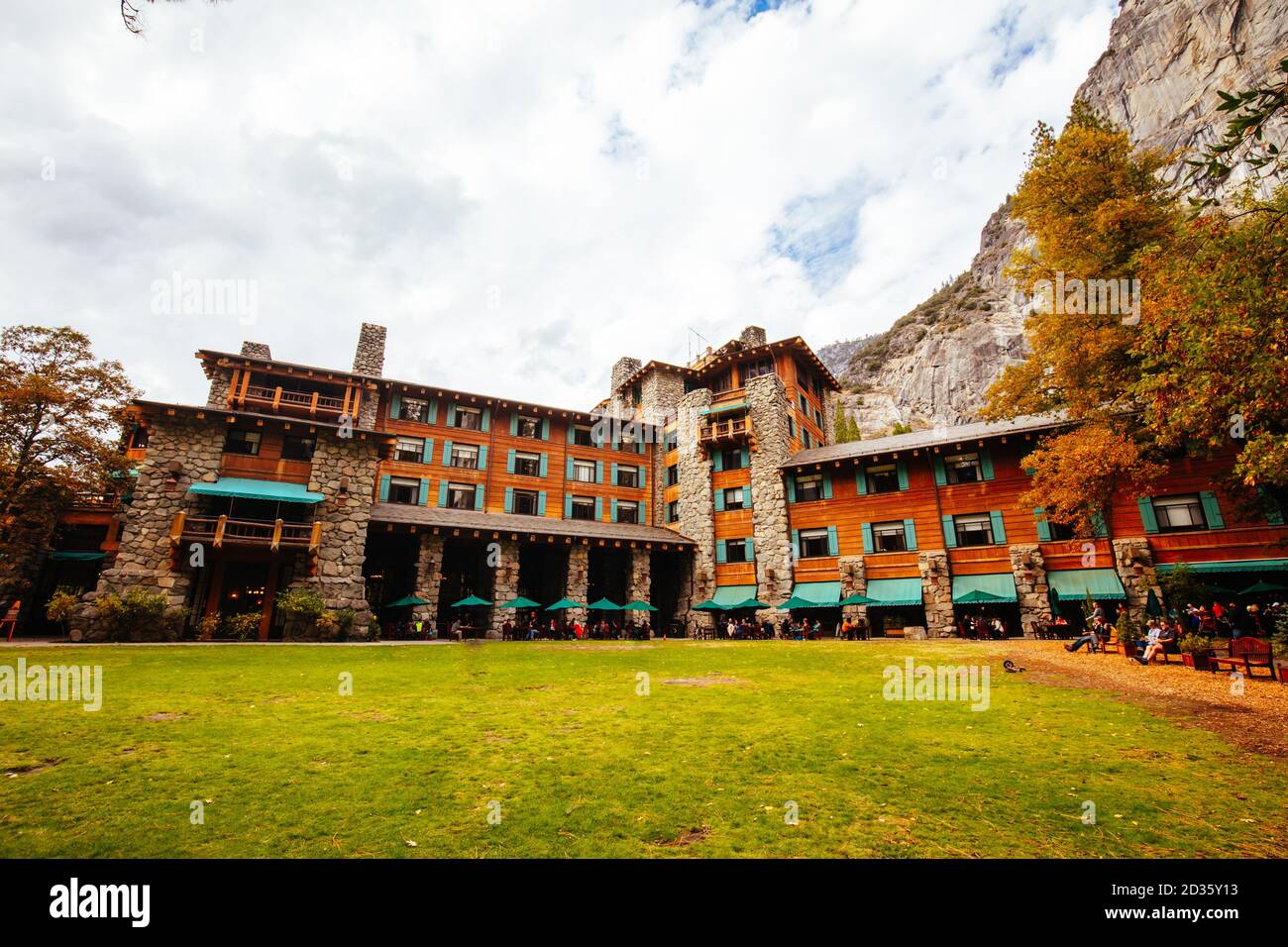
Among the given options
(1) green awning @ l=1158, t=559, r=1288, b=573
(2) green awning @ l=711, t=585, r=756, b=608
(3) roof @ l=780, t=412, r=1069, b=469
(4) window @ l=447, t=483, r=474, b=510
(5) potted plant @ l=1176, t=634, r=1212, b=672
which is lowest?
(5) potted plant @ l=1176, t=634, r=1212, b=672

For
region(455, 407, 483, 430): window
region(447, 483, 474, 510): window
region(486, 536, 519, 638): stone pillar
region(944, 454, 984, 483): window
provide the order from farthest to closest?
region(455, 407, 483, 430): window, region(447, 483, 474, 510): window, region(486, 536, 519, 638): stone pillar, region(944, 454, 984, 483): window

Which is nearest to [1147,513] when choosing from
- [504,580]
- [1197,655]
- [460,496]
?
[1197,655]

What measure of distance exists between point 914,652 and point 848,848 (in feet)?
54.3

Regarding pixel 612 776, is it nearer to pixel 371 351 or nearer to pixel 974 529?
pixel 974 529

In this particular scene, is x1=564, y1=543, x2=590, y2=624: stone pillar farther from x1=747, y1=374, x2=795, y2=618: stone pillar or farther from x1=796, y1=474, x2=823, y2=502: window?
x1=796, y1=474, x2=823, y2=502: window

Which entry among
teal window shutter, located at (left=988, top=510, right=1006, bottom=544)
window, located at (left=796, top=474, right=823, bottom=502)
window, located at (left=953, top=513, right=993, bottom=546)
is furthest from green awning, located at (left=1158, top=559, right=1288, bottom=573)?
window, located at (left=796, top=474, right=823, bottom=502)

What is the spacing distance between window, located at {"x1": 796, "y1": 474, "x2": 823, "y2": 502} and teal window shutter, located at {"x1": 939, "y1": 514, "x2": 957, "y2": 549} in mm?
6780

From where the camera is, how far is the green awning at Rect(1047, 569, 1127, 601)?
24469mm

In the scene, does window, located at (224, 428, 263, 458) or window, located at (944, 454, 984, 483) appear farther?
window, located at (944, 454, 984, 483)

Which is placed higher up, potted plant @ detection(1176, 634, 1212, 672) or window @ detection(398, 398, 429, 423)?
window @ detection(398, 398, 429, 423)

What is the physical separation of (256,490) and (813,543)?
28.3m
